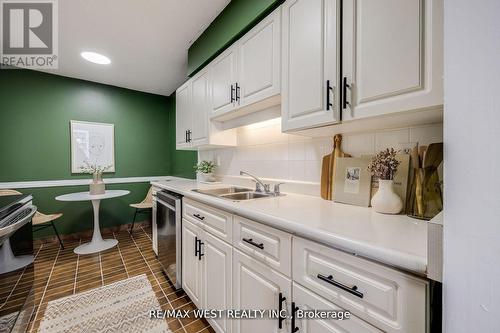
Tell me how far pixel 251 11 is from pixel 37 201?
376 centimetres

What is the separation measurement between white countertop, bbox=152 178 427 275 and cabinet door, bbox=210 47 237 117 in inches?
39.7

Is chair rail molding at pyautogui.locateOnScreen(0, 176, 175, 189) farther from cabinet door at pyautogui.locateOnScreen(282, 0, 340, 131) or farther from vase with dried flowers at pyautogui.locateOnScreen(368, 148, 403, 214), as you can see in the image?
vase with dried flowers at pyautogui.locateOnScreen(368, 148, 403, 214)

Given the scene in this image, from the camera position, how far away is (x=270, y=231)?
0.96m

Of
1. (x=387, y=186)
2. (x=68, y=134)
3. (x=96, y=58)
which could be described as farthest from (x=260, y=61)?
(x=68, y=134)

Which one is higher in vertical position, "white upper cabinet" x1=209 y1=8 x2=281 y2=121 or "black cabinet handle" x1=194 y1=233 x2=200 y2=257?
"white upper cabinet" x1=209 y1=8 x2=281 y2=121

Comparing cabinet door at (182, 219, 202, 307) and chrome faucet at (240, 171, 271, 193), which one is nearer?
cabinet door at (182, 219, 202, 307)

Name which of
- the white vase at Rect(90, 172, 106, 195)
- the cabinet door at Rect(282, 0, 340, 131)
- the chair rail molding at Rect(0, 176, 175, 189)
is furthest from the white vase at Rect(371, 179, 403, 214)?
the chair rail molding at Rect(0, 176, 175, 189)

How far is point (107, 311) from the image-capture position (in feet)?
5.28

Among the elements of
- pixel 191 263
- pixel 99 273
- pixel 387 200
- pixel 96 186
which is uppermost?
pixel 387 200

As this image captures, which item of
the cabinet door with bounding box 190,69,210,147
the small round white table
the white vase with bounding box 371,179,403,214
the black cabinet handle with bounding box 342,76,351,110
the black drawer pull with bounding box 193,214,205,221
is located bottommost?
the small round white table

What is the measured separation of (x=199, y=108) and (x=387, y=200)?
195cm

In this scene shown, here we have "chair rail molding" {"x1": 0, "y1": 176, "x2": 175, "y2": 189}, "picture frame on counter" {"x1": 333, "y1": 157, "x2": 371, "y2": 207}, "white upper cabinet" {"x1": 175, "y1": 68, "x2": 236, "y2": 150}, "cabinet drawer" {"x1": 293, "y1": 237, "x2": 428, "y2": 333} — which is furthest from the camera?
"chair rail molding" {"x1": 0, "y1": 176, "x2": 175, "y2": 189}

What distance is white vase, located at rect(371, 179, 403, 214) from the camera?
0.96 metres

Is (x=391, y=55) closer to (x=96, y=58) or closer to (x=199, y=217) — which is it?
(x=199, y=217)
